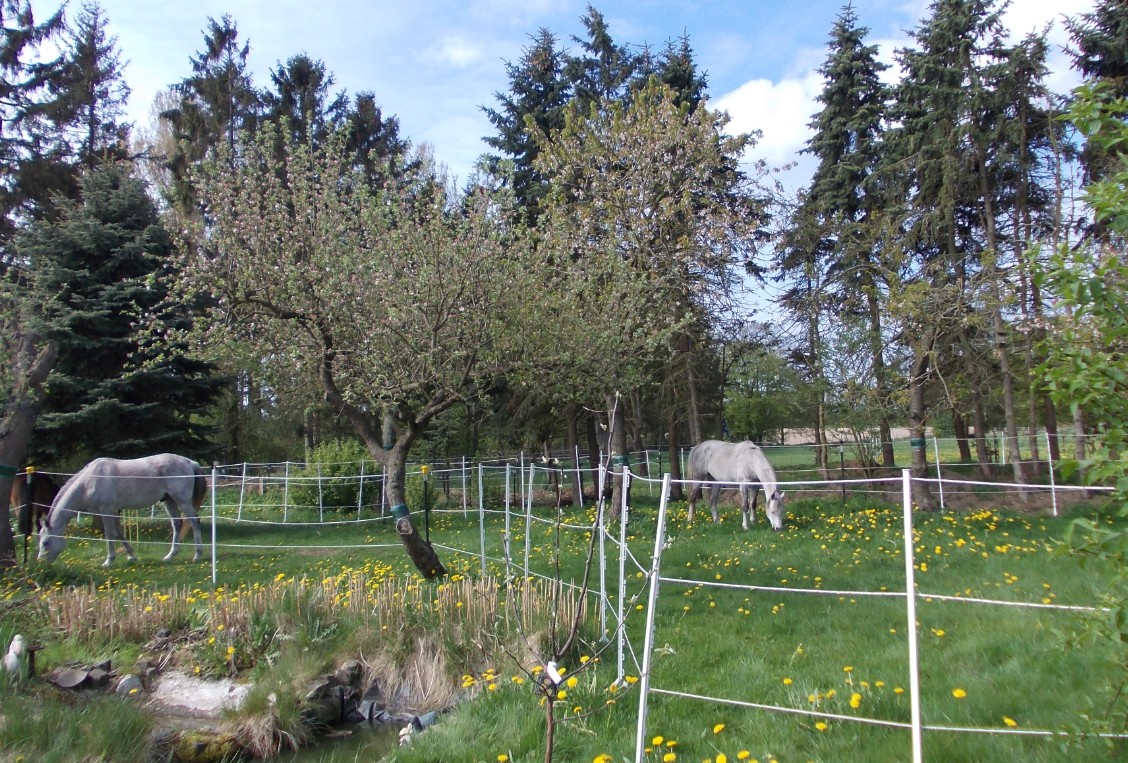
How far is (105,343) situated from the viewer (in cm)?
1602

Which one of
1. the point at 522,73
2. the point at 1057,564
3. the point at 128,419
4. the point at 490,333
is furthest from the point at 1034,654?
the point at 522,73

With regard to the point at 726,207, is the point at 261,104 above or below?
above

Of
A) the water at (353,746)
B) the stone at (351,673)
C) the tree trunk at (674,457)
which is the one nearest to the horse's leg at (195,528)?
the stone at (351,673)

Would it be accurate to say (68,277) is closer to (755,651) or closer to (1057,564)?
(755,651)

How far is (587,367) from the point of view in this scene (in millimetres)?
10633

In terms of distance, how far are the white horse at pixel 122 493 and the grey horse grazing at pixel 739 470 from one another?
8.71m

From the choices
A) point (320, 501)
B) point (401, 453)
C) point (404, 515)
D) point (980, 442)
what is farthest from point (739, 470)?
point (320, 501)

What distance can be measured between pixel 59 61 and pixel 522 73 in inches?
455

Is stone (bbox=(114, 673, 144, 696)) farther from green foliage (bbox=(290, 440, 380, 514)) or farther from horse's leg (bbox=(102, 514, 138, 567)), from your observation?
green foliage (bbox=(290, 440, 380, 514))

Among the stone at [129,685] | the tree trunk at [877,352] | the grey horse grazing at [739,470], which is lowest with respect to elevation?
the stone at [129,685]

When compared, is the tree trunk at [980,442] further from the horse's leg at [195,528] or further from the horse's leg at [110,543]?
the horse's leg at [110,543]

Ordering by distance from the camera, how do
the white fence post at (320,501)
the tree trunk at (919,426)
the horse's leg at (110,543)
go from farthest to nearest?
the white fence post at (320,501) < the tree trunk at (919,426) < the horse's leg at (110,543)

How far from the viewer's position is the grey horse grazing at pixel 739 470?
40.7ft

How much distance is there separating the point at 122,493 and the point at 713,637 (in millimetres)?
10537
